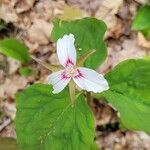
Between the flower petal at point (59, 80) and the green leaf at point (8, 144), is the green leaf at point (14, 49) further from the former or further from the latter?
the flower petal at point (59, 80)

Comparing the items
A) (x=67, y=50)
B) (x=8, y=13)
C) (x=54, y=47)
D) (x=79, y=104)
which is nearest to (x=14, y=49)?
(x=54, y=47)

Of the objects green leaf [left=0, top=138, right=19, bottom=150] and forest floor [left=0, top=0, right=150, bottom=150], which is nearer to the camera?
green leaf [left=0, top=138, right=19, bottom=150]

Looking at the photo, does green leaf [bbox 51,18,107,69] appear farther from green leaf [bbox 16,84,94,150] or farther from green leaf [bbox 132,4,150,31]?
green leaf [bbox 132,4,150,31]

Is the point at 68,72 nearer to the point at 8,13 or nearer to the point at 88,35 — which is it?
the point at 88,35

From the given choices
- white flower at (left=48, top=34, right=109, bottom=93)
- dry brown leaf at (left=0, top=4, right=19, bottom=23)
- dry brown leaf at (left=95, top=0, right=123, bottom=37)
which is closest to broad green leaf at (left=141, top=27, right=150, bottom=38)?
dry brown leaf at (left=95, top=0, right=123, bottom=37)

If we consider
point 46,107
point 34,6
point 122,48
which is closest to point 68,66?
point 46,107

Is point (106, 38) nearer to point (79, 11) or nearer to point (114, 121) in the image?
point (79, 11)

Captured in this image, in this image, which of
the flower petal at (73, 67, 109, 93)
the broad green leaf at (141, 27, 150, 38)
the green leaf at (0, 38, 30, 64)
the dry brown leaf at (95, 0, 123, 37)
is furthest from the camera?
the dry brown leaf at (95, 0, 123, 37)
